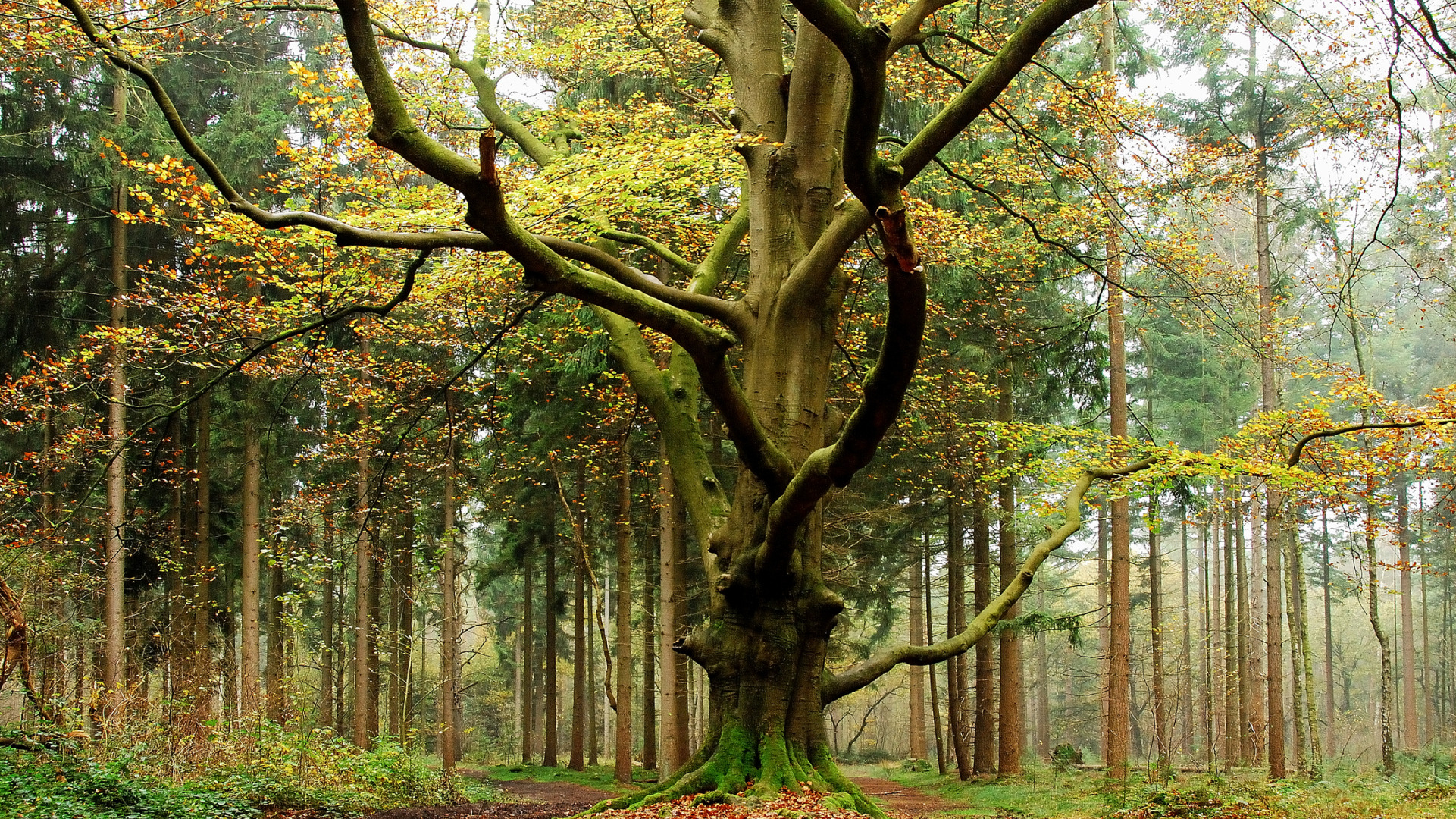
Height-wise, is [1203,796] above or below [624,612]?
below

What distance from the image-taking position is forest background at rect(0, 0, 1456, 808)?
6879 millimetres

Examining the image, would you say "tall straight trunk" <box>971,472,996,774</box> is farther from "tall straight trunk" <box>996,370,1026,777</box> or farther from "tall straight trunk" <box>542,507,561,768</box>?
"tall straight trunk" <box>542,507,561,768</box>

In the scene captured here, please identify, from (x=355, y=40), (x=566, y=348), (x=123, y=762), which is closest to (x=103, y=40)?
(x=355, y=40)

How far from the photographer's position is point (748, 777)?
6.04 metres

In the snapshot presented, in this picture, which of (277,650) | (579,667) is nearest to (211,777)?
(277,650)

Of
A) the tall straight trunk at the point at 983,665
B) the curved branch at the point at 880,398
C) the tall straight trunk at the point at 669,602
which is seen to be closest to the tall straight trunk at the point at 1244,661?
the tall straight trunk at the point at 983,665

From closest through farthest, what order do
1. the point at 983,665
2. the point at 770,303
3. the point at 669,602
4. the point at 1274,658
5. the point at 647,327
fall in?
1. the point at 647,327
2. the point at 770,303
3. the point at 669,602
4. the point at 1274,658
5. the point at 983,665

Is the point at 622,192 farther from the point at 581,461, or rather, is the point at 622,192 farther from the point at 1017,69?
the point at 581,461

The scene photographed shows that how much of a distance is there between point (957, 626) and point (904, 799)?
3.93m

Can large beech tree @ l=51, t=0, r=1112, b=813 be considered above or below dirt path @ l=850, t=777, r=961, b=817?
above

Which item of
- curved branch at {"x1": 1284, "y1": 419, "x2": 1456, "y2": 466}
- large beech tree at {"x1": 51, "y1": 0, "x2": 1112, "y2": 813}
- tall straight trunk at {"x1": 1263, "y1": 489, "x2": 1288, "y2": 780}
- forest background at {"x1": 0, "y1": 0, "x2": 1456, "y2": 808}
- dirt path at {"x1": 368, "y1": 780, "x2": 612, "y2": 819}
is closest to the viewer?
large beech tree at {"x1": 51, "y1": 0, "x2": 1112, "y2": 813}

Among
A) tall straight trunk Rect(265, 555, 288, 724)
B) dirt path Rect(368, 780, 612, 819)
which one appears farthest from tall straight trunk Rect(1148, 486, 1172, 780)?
tall straight trunk Rect(265, 555, 288, 724)

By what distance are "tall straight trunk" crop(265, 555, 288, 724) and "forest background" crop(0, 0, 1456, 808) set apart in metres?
0.16

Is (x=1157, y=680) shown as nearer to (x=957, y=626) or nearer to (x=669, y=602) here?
(x=957, y=626)
